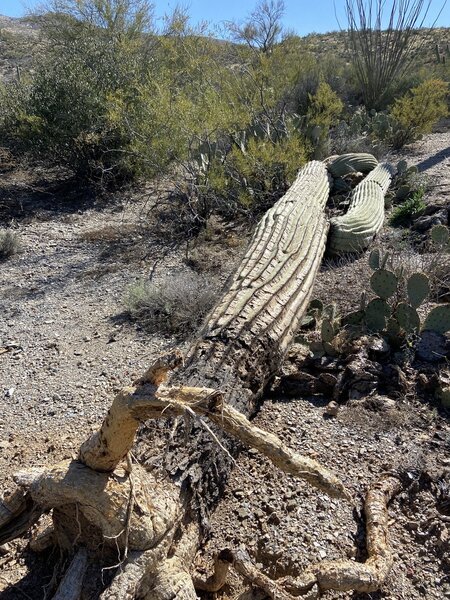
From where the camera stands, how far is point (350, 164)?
909cm

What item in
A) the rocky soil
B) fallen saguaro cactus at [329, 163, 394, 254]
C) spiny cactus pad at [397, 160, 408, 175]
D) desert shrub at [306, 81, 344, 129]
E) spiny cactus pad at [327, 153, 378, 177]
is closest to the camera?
the rocky soil

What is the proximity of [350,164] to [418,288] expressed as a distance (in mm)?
5067

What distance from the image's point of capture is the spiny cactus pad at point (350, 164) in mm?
9000

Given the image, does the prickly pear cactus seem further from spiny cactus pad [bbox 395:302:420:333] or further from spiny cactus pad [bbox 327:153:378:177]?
spiny cactus pad [bbox 327:153:378:177]

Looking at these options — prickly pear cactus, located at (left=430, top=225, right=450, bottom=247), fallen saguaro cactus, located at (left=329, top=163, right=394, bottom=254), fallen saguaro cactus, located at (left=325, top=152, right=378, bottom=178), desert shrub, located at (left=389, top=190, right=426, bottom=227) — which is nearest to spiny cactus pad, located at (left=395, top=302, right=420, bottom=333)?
prickly pear cactus, located at (left=430, top=225, right=450, bottom=247)

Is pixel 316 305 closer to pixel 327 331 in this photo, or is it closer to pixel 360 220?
pixel 327 331

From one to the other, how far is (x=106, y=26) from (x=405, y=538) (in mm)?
14178

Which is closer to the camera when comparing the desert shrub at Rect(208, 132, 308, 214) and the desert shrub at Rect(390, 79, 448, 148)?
the desert shrub at Rect(208, 132, 308, 214)

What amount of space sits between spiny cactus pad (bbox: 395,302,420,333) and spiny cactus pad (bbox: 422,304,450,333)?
0.37 feet

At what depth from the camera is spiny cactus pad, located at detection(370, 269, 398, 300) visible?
4.58m

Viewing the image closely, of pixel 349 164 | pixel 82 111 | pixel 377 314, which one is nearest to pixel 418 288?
pixel 377 314

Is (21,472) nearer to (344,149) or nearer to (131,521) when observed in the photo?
(131,521)

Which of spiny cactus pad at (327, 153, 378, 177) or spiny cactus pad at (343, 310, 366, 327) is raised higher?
spiny cactus pad at (327, 153, 378, 177)

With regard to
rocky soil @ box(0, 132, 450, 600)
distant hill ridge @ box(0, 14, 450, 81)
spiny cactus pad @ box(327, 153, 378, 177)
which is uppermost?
distant hill ridge @ box(0, 14, 450, 81)
